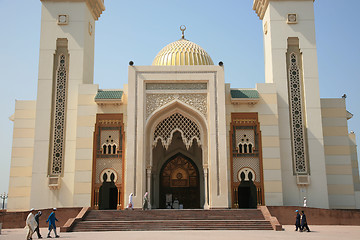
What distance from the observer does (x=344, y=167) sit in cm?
1614

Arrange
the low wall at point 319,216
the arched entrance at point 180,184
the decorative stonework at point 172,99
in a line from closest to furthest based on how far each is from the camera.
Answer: the low wall at point 319,216, the decorative stonework at point 172,99, the arched entrance at point 180,184

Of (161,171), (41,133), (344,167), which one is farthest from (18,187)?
(344,167)

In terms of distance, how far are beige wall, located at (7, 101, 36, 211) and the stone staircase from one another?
362cm

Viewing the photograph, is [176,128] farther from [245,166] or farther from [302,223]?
[302,223]

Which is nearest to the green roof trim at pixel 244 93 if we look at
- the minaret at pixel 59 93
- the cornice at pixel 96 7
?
the minaret at pixel 59 93

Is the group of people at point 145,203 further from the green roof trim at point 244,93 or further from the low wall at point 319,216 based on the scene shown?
the green roof trim at point 244,93

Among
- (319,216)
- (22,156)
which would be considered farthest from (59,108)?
(319,216)

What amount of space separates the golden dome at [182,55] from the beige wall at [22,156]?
223 inches

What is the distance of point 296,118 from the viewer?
1622 cm

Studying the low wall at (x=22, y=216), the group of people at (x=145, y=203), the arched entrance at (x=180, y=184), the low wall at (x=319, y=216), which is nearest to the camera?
the low wall at (x=22, y=216)

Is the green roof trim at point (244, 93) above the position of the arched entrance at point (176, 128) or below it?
above

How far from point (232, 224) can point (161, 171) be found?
6466 mm

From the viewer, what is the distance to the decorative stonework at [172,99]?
15.8 meters

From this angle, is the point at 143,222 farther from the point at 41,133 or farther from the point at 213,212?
the point at 41,133
